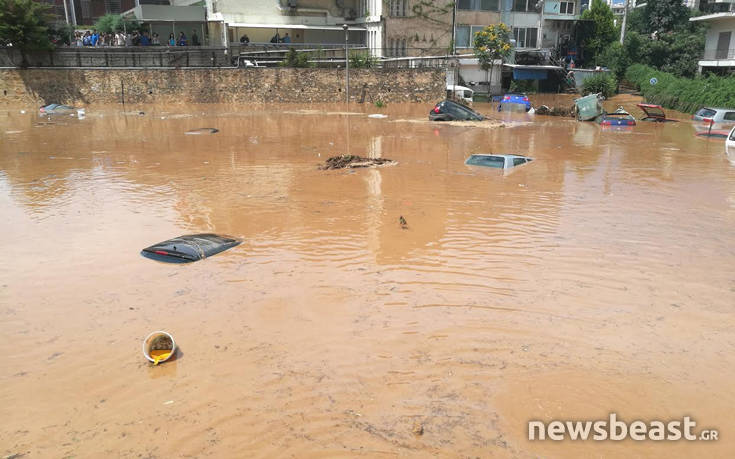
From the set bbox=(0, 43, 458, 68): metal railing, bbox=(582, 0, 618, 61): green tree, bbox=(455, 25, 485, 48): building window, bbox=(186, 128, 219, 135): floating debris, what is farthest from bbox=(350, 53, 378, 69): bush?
bbox=(582, 0, 618, 61): green tree

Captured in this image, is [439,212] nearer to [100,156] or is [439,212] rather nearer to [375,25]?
[100,156]

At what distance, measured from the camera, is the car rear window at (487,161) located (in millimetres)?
17766

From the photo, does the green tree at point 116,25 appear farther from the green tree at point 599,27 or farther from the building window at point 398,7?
the green tree at point 599,27

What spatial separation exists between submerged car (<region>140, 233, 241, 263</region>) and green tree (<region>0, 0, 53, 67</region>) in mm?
33475

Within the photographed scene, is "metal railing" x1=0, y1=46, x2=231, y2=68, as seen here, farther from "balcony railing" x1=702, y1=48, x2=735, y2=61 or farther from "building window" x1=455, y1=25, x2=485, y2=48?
"balcony railing" x1=702, y1=48, x2=735, y2=61

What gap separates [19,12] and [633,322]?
136 feet

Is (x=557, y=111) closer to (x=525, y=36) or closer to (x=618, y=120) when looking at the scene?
(x=618, y=120)

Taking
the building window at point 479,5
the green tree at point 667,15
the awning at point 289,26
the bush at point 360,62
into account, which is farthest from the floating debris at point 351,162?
the green tree at point 667,15

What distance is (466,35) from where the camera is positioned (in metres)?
46.4

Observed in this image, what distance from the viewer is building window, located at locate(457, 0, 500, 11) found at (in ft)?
150

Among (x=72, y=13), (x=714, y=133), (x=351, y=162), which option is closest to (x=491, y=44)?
(x=714, y=133)

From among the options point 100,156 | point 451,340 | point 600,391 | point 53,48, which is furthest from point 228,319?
point 53,48

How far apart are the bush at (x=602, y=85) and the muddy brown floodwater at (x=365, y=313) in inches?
1179

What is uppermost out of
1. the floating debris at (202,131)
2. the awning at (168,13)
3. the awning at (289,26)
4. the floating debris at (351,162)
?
the awning at (168,13)
